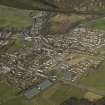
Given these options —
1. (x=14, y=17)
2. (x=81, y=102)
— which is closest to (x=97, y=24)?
(x=14, y=17)

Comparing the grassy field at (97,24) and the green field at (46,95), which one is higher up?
the grassy field at (97,24)

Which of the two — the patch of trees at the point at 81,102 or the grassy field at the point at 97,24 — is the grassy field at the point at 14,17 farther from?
the patch of trees at the point at 81,102

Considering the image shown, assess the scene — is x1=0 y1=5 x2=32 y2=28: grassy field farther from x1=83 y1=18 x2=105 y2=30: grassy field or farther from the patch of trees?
the patch of trees

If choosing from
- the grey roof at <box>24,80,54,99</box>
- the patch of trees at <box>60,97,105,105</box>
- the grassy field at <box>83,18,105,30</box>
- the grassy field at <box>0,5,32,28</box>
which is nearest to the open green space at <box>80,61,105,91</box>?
the patch of trees at <box>60,97,105,105</box>

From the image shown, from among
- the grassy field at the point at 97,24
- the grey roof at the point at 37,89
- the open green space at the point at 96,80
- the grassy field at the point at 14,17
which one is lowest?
the grey roof at the point at 37,89

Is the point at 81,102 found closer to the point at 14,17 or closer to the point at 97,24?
the point at 97,24

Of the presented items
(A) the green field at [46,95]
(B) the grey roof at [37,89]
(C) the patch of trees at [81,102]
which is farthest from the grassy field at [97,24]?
(C) the patch of trees at [81,102]
